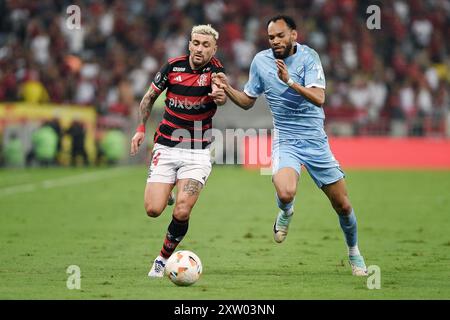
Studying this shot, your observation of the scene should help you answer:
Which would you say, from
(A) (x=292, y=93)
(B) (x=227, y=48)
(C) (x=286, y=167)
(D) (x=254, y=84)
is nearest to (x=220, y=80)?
(D) (x=254, y=84)

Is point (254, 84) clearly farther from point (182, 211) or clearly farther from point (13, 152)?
point (13, 152)

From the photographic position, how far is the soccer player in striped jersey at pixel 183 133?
10.4 meters

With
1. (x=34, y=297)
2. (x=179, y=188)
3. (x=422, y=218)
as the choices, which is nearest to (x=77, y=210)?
(x=422, y=218)

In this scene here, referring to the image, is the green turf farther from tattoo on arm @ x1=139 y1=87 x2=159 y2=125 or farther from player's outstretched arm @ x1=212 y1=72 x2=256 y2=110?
player's outstretched arm @ x1=212 y1=72 x2=256 y2=110

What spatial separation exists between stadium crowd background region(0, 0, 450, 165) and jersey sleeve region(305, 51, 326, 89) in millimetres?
18597

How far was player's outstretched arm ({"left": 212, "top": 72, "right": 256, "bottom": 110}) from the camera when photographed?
1029 cm

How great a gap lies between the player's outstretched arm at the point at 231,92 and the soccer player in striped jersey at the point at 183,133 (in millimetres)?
106

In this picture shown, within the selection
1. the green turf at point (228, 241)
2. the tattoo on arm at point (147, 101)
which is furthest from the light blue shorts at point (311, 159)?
the tattoo on arm at point (147, 101)

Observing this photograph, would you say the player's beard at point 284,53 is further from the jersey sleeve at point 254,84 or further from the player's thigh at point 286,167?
the player's thigh at point 286,167

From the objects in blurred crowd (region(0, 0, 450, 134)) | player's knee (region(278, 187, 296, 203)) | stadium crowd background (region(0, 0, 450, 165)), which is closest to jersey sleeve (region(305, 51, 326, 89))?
player's knee (region(278, 187, 296, 203))

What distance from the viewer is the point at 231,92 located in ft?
34.4

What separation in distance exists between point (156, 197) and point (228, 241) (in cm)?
316

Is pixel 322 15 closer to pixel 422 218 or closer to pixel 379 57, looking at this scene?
pixel 379 57
